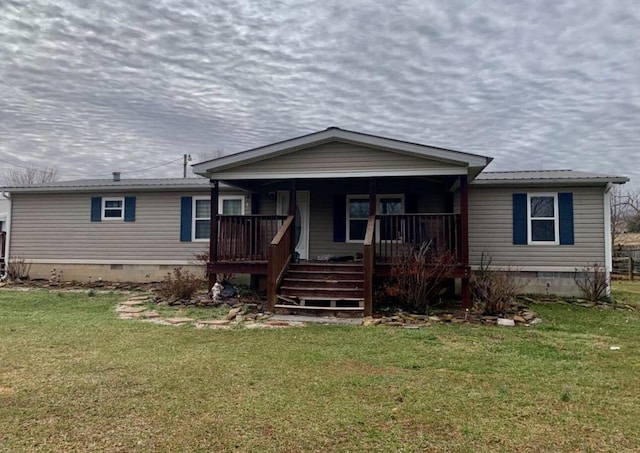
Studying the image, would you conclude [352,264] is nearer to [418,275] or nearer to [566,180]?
[418,275]

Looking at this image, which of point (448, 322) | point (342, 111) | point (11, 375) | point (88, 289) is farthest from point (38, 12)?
point (342, 111)

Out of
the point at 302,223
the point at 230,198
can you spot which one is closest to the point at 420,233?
the point at 302,223

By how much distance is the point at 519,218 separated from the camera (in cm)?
1103

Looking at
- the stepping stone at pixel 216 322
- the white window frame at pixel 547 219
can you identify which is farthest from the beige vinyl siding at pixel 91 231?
the white window frame at pixel 547 219

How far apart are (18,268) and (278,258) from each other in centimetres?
947

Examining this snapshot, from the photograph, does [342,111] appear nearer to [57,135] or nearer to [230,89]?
[230,89]

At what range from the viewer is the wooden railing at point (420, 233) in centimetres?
917

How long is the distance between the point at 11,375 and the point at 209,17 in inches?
391

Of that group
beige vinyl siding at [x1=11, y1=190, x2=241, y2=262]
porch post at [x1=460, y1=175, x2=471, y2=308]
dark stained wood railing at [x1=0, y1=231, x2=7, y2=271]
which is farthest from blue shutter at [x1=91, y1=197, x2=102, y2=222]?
porch post at [x1=460, y1=175, x2=471, y2=308]

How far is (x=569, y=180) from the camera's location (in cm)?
1050

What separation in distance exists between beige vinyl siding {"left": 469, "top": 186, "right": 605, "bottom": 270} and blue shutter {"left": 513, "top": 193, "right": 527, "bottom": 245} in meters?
0.10

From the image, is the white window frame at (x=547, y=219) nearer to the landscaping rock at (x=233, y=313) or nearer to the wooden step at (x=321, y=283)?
the wooden step at (x=321, y=283)

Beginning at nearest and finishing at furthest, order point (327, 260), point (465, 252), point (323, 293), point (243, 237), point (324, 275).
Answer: point (465, 252)
point (323, 293)
point (324, 275)
point (243, 237)
point (327, 260)

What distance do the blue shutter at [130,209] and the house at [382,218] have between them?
387cm
